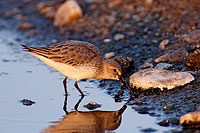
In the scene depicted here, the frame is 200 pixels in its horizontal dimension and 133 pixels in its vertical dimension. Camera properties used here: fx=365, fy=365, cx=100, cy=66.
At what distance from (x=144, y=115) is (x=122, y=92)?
4.79 feet

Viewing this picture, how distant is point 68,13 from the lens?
12.8 m

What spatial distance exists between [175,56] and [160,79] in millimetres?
1530

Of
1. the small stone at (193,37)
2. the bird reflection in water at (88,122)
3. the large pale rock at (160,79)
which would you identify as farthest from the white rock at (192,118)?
the small stone at (193,37)

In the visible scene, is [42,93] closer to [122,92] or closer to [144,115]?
[122,92]

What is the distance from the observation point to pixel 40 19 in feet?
46.5

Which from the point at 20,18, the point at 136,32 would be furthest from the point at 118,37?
the point at 20,18

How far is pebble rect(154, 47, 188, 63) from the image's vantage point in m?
8.86

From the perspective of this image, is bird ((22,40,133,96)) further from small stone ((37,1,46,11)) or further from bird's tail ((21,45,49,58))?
small stone ((37,1,46,11))

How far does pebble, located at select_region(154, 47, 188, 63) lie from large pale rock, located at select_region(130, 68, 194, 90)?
3.92 ft

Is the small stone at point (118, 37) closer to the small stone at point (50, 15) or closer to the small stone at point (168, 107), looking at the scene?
the small stone at point (50, 15)

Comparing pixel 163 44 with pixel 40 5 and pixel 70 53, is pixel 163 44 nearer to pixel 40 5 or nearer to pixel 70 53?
pixel 70 53

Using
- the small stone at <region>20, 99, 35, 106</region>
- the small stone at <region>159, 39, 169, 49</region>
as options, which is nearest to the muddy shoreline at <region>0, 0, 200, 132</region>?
the small stone at <region>159, 39, 169, 49</region>

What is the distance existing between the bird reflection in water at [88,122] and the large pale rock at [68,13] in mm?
6177

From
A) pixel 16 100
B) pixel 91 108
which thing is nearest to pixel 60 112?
pixel 91 108
